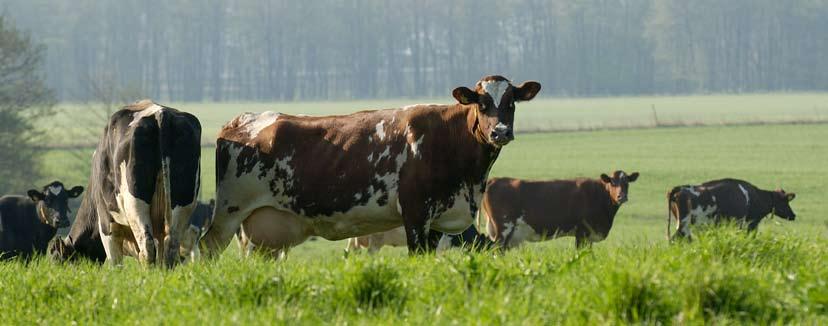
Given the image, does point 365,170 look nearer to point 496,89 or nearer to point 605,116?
point 496,89

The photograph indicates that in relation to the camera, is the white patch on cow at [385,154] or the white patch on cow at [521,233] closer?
the white patch on cow at [385,154]

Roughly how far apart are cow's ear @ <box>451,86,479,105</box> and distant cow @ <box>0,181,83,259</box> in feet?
29.9

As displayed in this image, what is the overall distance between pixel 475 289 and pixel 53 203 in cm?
1264

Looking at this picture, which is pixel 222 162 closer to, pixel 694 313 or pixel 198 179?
pixel 198 179

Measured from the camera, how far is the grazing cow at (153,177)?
916cm

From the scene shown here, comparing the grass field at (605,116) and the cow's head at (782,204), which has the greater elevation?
the cow's head at (782,204)

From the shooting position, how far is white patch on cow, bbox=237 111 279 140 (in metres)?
10.6

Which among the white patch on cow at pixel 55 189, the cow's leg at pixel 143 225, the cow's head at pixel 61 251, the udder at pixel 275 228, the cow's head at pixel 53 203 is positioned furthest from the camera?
the white patch on cow at pixel 55 189

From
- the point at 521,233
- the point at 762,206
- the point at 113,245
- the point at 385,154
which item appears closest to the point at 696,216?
the point at 762,206

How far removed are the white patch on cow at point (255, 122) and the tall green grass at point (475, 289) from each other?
2.80 metres

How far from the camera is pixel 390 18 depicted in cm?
17238

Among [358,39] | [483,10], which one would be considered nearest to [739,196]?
[358,39]

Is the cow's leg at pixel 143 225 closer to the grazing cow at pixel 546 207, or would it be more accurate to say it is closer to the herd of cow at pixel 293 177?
the herd of cow at pixel 293 177

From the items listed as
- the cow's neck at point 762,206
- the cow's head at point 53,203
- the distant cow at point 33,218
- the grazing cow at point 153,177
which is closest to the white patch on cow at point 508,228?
the cow's neck at point 762,206
